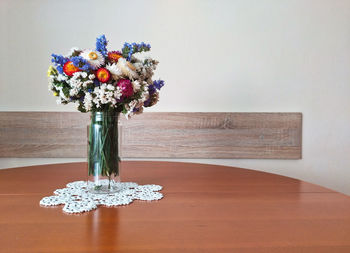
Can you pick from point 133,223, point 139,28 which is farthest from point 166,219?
A: point 139,28

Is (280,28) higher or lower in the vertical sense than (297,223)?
higher

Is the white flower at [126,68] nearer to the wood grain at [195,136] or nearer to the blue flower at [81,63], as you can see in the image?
the blue flower at [81,63]

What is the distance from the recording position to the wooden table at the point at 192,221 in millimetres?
601

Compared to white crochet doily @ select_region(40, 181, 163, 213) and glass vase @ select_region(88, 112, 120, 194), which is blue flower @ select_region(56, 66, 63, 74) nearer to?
glass vase @ select_region(88, 112, 120, 194)

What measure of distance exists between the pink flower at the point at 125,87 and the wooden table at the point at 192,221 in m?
0.31

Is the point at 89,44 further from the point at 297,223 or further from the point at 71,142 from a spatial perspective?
the point at 297,223

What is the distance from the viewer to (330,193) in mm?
984

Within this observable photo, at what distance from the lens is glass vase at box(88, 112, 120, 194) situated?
93 centimetres

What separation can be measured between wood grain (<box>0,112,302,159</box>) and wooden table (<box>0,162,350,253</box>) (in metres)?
0.84

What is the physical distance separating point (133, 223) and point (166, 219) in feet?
0.26

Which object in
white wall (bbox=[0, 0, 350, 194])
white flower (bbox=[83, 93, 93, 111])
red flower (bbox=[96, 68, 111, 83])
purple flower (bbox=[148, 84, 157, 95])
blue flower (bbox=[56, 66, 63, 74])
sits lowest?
white flower (bbox=[83, 93, 93, 111])

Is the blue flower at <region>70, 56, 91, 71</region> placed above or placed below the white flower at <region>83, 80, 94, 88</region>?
above

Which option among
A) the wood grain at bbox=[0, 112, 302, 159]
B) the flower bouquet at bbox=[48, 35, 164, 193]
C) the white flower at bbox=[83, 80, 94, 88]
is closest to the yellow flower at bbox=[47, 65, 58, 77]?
the flower bouquet at bbox=[48, 35, 164, 193]

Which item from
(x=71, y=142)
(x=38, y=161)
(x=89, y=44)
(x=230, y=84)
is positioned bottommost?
(x=38, y=161)
